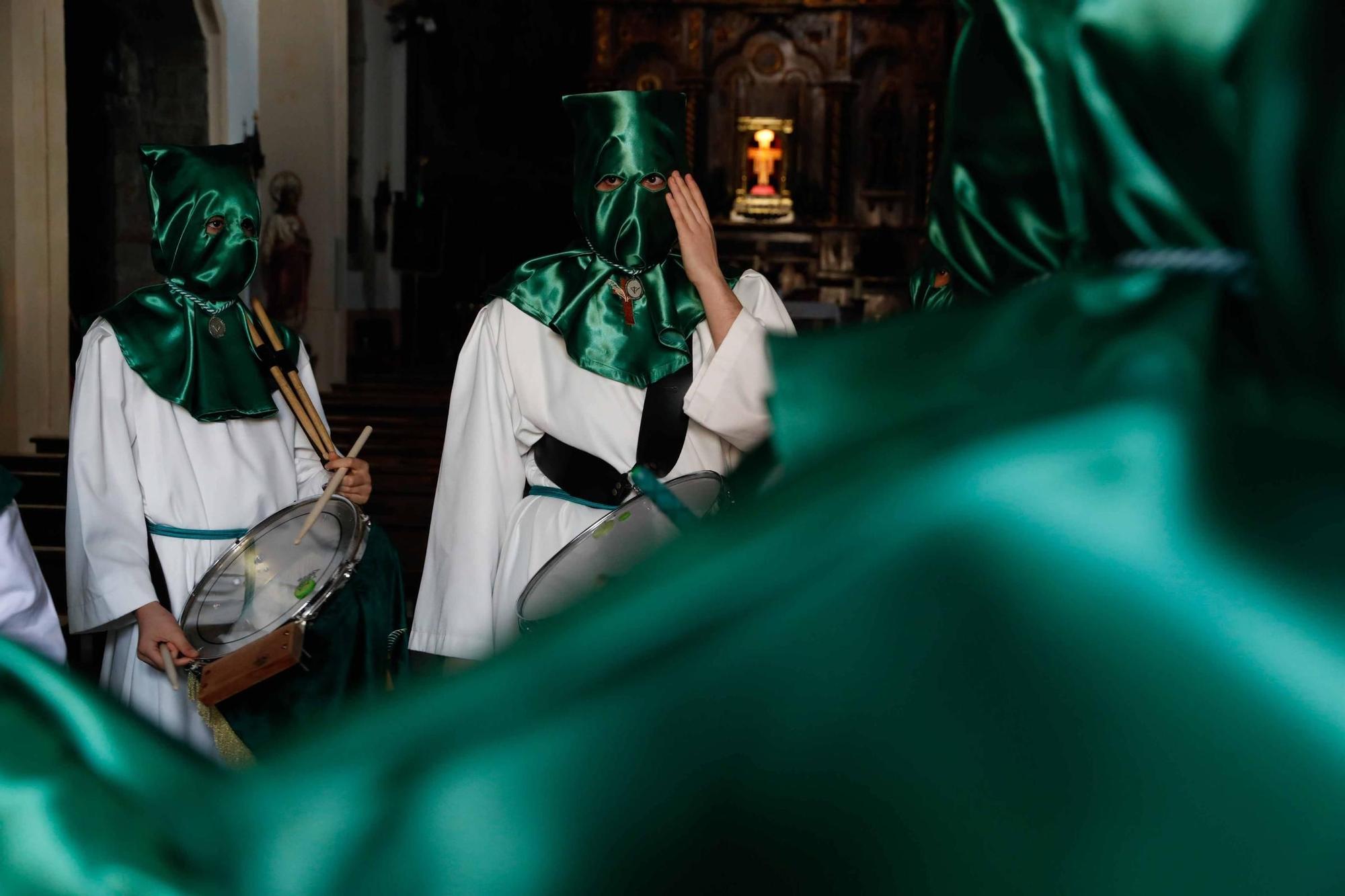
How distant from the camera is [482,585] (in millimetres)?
2709

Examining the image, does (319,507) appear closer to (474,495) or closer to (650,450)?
(474,495)

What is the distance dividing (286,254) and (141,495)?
10.5 m

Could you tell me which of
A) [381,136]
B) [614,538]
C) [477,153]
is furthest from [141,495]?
[477,153]

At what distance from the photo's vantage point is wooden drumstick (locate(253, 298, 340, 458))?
324 cm

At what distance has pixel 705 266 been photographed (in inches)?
102

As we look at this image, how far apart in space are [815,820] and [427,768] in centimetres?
14

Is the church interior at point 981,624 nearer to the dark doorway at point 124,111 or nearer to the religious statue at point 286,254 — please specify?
the dark doorway at point 124,111

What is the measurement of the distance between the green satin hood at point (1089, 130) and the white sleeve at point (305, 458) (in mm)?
2980

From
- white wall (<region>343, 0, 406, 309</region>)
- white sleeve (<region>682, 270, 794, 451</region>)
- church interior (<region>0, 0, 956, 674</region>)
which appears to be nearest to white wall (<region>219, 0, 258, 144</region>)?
church interior (<region>0, 0, 956, 674</region>)

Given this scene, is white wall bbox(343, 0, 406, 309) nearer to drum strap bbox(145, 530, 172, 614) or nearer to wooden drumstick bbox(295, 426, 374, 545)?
drum strap bbox(145, 530, 172, 614)

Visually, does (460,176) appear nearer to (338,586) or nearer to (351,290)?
(351,290)

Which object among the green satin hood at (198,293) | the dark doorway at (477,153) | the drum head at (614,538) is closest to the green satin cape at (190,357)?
the green satin hood at (198,293)

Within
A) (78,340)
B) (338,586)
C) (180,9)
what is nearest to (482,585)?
(338,586)

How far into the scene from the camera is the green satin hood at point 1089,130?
0.52 metres
